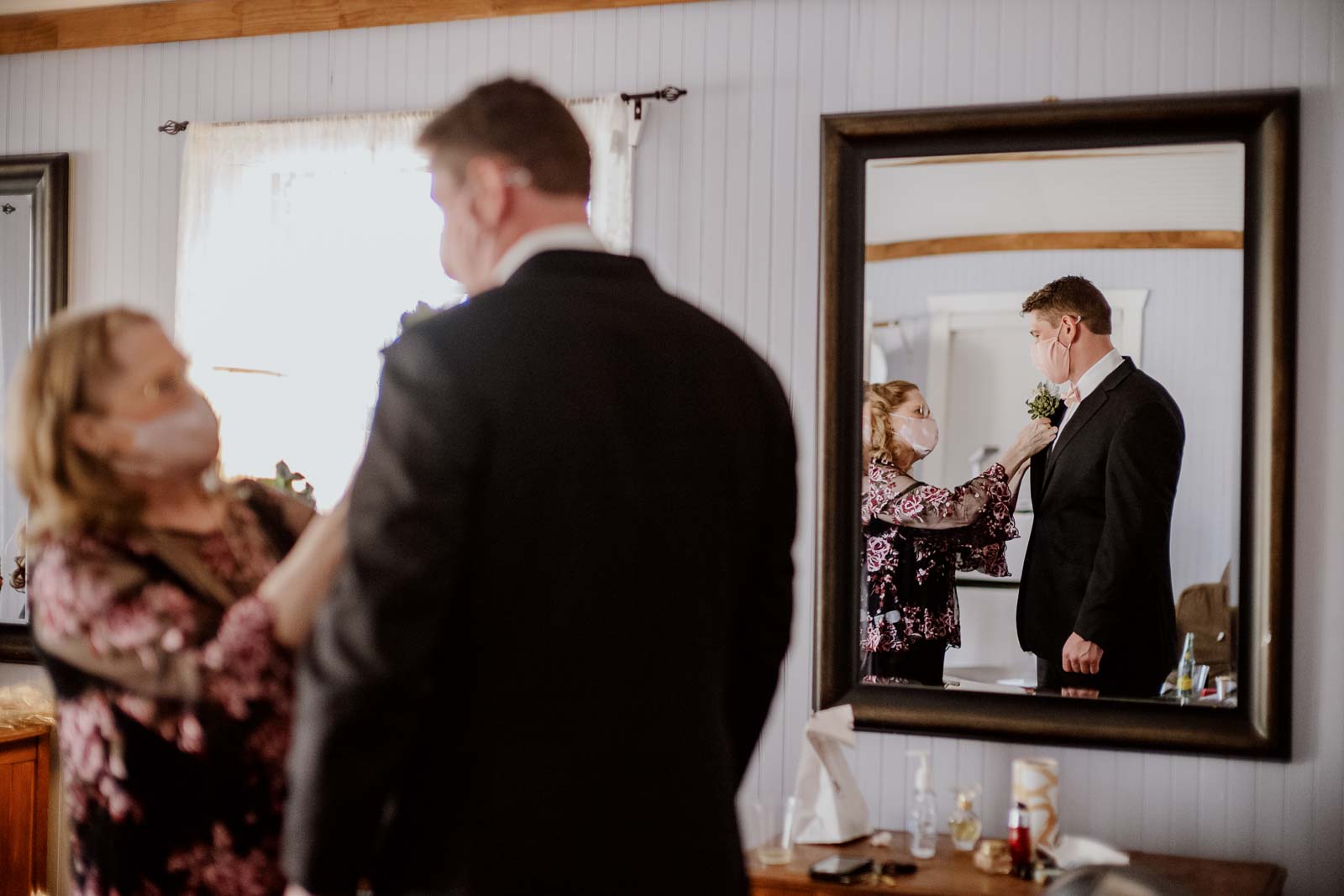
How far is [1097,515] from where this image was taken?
278 centimetres

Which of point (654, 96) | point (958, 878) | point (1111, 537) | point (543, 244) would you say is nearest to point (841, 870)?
point (958, 878)

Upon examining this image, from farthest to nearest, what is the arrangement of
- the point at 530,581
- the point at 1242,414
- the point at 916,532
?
the point at 916,532, the point at 1242,414, the point at 530,581

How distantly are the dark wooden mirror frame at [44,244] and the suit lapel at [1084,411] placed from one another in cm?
274

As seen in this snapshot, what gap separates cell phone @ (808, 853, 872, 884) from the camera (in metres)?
2.49

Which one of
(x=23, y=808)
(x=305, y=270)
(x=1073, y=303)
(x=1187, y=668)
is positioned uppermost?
(x=305, y=270)

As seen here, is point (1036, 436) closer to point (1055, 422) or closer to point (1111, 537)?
point (1055, 422)

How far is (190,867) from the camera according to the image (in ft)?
Result: 4.98

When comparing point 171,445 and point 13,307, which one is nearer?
point 171,445

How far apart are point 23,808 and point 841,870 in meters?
2.20

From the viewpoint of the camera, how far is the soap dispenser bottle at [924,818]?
106 inches

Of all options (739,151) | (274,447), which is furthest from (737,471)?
(274,447)

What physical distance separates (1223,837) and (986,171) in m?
1.55

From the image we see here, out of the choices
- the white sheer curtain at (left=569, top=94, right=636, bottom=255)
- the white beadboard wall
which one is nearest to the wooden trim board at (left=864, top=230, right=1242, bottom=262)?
the white beadboard wall

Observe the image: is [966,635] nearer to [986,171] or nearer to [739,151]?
[986,171]
